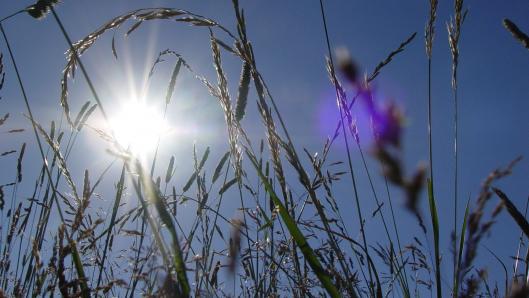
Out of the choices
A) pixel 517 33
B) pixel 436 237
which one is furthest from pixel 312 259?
pixel 517 33

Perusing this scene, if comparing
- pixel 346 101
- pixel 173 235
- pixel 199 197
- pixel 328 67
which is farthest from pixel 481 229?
pixel 199 197

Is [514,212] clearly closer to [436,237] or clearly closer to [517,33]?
[436,237]

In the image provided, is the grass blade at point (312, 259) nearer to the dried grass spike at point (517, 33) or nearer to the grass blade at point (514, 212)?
the grass blade at point (514, 212)

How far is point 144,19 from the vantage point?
1521 mm

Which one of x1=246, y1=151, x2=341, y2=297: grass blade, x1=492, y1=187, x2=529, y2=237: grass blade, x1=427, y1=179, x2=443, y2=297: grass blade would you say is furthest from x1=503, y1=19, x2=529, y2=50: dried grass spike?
x1=246, y1=151, x2=341, y2=297: grass blade

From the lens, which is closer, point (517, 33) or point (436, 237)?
point (436, 237)

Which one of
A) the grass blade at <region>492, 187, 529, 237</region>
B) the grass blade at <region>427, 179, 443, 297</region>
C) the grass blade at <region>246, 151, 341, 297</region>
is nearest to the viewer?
the grass blade at <region>492, 187, 529, 237</region>

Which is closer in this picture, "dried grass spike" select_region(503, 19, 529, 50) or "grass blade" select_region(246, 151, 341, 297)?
"grass blade" select_region(246, 151, 341, 297)

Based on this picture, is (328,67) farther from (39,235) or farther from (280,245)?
(39,235)

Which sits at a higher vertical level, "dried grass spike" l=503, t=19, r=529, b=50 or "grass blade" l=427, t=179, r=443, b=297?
"dried grass spike" l=503, t=19, r=529, b=50

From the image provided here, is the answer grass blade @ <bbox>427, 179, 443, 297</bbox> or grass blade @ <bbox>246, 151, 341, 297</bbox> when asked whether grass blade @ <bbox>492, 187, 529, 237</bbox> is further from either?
grass blade @ <bbox>246, 151, 341, 297</bbox>

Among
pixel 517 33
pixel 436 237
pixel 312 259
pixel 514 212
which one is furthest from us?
pixel 517 33

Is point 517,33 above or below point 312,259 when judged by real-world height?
above

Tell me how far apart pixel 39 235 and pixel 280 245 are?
123 cm
